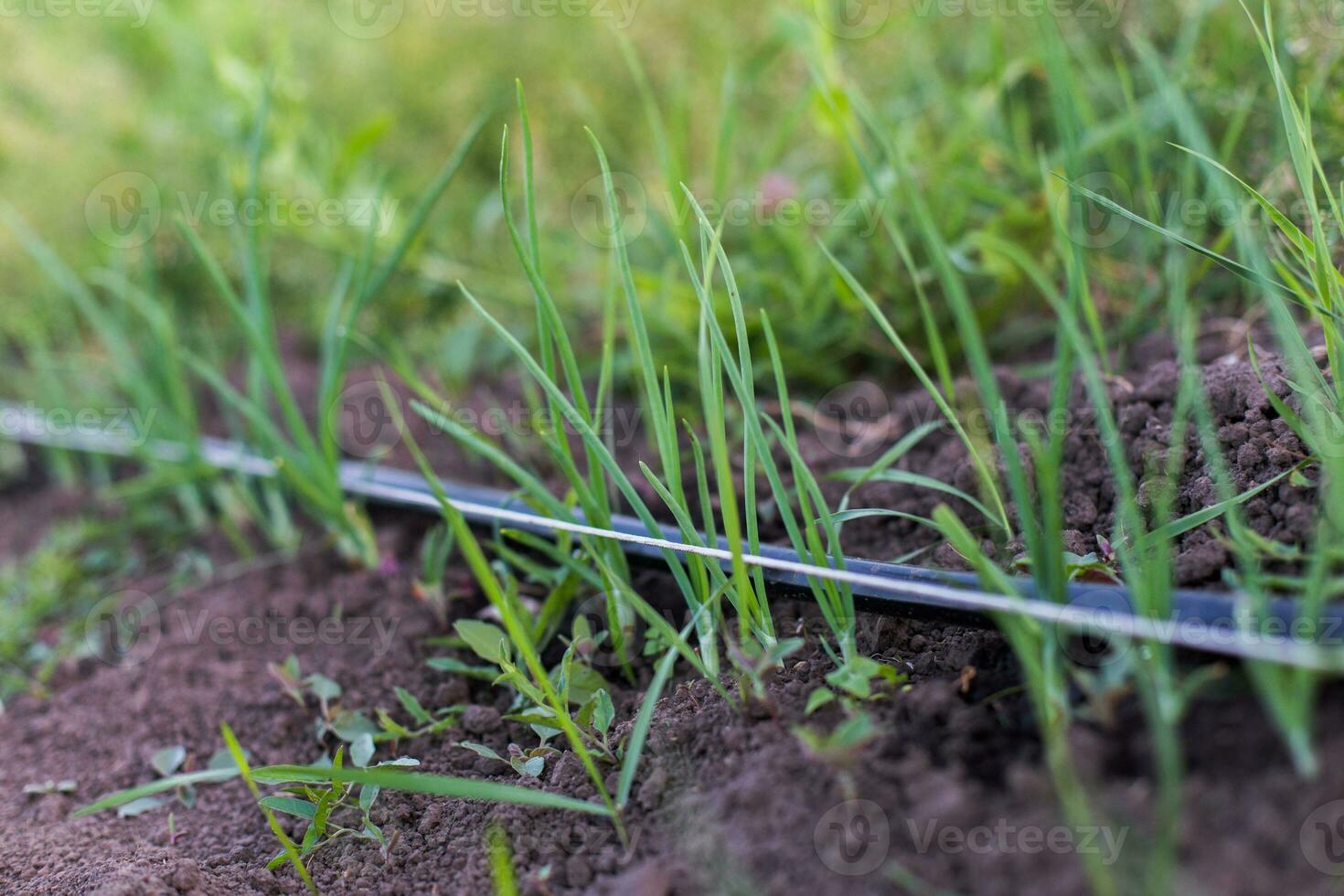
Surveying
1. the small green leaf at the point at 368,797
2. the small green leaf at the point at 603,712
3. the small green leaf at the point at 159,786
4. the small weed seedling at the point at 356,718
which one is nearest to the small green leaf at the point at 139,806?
the small green leaf at the point at 159,786

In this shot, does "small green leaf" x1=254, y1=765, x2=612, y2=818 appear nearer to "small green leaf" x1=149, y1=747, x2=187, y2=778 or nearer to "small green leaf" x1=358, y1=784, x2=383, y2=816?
"small green leaf" x1=358, y1=784, x2=383, y2=816

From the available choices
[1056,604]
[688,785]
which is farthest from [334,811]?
[1056,604]

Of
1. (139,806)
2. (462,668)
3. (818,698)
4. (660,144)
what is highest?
(660,144)

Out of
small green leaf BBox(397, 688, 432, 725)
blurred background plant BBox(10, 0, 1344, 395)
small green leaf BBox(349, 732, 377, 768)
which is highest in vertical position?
blurred background plant BBox(10, 0, 1344, 395)

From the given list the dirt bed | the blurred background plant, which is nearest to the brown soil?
the dirt bed

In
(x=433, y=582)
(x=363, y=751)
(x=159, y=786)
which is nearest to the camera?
(x=159, y=786)

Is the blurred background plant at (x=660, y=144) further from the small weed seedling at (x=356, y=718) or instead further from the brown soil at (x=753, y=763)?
the small weed seedling at (x=356, y=718)

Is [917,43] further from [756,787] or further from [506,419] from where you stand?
[756,787]

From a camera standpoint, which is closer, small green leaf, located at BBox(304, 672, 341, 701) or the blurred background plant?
small green leaf, located at BBox(304, 672, 341, 701)

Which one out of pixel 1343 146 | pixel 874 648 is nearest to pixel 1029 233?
pixel 1343 146

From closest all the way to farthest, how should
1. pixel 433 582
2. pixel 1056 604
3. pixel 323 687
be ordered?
pixel 1056 604
pixel 323 687
pixel 433 582

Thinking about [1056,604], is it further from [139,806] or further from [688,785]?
[139,806]
